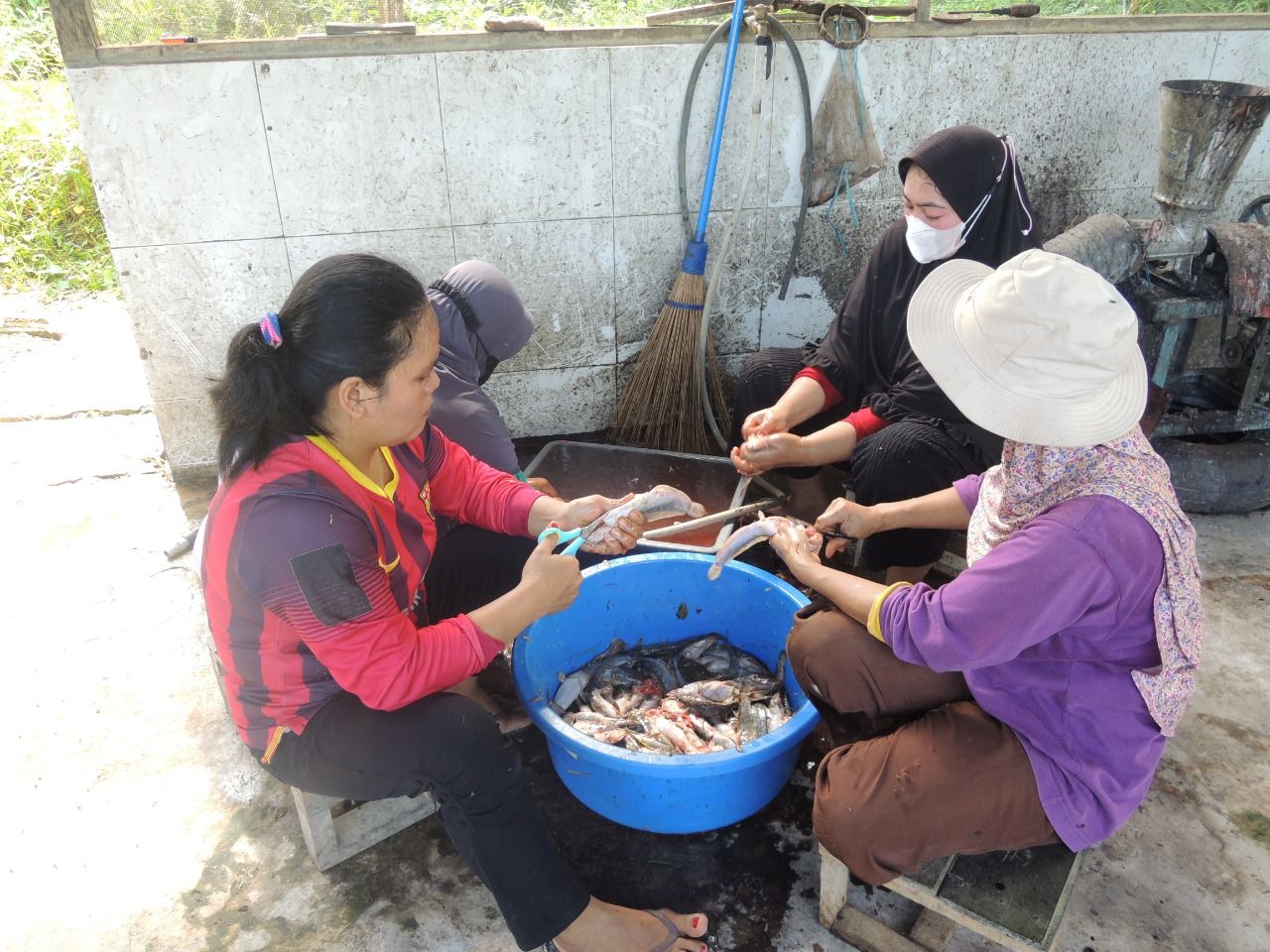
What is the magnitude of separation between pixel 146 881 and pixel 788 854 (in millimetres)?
1597

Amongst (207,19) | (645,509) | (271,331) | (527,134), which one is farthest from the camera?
(527,134)

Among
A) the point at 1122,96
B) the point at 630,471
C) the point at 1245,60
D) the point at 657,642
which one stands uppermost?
the point at 1245,60

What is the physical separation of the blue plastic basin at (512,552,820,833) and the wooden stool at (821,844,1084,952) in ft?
0.90

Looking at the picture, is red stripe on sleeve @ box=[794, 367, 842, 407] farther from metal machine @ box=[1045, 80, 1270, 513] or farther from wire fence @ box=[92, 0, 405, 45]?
wire fence @ box=[92, 0, 405, 45]

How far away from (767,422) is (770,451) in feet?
0.49

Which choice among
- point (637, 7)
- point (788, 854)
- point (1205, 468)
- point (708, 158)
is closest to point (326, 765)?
point (788, 854)

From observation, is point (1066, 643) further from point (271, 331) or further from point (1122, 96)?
point (1122, 96)

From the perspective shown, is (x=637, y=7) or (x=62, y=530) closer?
(x=62, y=530)

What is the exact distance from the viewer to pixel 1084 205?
4.29 m

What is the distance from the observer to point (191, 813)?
2.36 meters

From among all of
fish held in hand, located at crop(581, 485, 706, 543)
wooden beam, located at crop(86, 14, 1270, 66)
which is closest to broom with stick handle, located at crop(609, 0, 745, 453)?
wooden beam, located at crop(86, 14, 1270, 66)

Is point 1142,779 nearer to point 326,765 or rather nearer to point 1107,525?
point 1107,525

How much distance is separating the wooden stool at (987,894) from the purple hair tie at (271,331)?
1595 millimetres

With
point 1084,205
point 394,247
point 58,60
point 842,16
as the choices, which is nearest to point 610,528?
point 394,247
